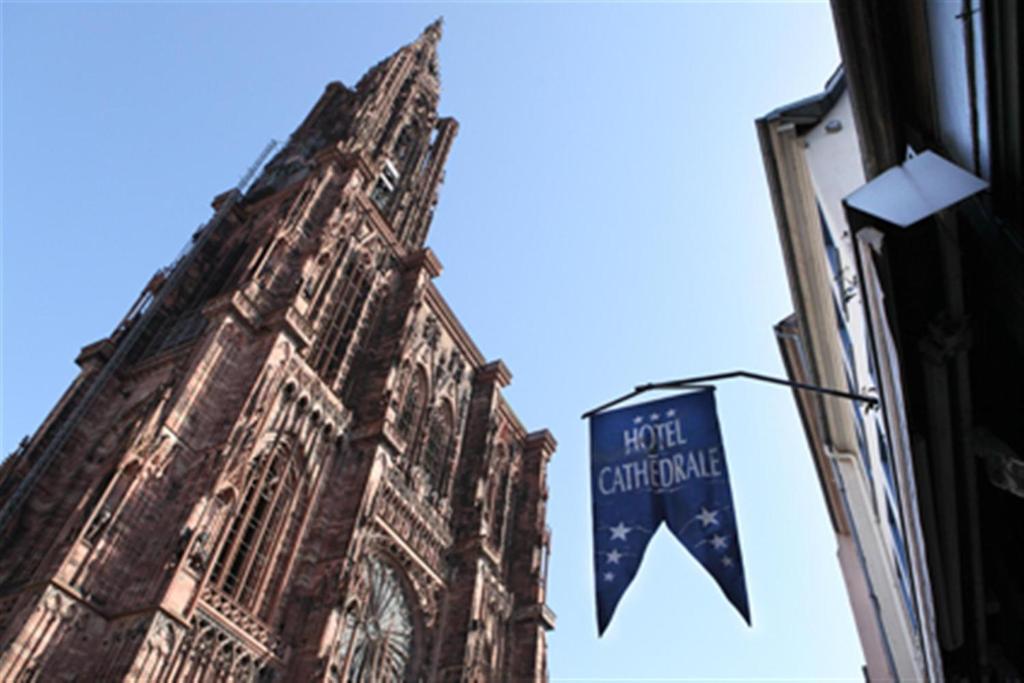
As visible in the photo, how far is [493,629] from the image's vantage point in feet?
87.6

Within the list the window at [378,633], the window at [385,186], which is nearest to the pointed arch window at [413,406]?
the window at [378,633]

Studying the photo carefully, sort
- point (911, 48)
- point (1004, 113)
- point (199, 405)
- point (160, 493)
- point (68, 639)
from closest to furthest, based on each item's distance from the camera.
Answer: point (1004, 113) → point (911, 48) → point (68, 639) → point (160, 493) → point (199, 405)

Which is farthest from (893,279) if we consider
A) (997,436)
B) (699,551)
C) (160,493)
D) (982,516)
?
(160,493)

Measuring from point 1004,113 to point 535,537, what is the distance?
1182 inches

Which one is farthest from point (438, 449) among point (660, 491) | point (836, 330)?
point (660, 491)

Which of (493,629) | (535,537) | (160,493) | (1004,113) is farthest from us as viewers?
(535,537)

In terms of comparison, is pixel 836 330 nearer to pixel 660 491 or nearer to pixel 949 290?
pixel 660 491

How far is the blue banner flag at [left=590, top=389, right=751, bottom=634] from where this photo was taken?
6691 millimetres

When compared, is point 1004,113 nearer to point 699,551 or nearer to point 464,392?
point 699,551

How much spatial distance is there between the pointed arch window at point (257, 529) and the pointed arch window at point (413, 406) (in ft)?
21.6

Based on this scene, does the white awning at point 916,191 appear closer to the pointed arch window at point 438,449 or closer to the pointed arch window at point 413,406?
the pointed arch window at point 413,406

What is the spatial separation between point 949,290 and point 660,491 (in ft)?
13.0

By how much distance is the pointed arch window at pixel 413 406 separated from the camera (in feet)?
91.8

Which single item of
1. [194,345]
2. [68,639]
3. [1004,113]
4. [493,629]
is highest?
[194,345]
